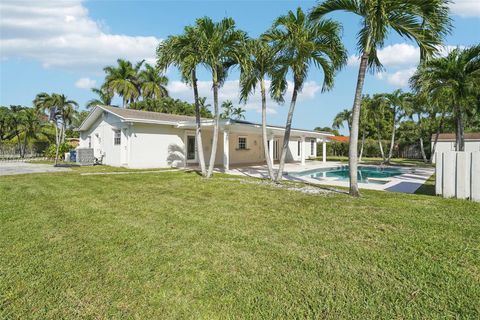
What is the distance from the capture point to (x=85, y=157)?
18812 mm

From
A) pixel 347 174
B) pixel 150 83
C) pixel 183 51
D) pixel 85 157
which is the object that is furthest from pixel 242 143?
pixel 150 83

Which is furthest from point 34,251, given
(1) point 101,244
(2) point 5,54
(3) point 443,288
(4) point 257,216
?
(2) point 5,54

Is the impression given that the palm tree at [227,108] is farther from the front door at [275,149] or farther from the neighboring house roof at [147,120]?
the neighboring house roof at [147,120]

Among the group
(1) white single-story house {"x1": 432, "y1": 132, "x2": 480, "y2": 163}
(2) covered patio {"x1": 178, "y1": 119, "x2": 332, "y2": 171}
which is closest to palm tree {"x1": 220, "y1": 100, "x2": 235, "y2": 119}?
(2) covered patio {"x1": 178, "y1": 119, "x2": 332, "y2": 171}

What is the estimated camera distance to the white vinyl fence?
23.8ft

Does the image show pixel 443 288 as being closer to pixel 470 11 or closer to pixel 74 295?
pixel 74 295

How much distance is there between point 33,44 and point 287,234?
72.4 feet

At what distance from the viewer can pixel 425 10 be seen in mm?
7035


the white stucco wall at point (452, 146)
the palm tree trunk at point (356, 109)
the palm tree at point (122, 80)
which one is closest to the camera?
the palm tree trunk at point (356, 109)

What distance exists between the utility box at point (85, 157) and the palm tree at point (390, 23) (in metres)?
17.6

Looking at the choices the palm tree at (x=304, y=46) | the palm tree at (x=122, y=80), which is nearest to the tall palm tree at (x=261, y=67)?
the palm tree at (x=304, y=46)

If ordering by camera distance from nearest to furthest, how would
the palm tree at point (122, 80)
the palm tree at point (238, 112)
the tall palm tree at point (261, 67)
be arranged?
the tall palm tree at point (261, 67) → the palm tree at point (122, 80) → the palm tree at point (238, 112)

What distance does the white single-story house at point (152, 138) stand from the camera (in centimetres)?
1633

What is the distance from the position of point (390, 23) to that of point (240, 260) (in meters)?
7.54
